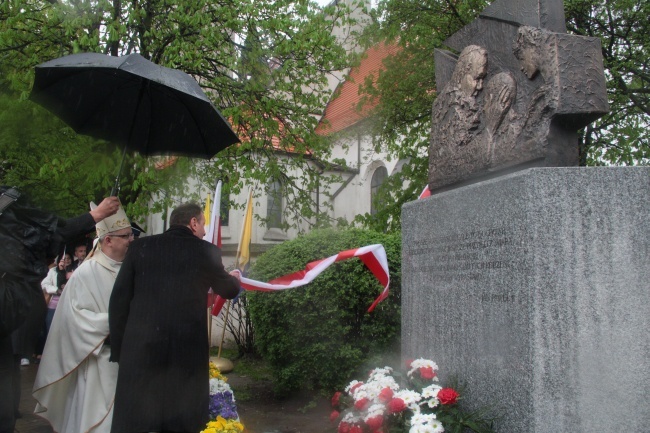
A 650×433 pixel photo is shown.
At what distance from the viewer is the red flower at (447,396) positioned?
3768 millimetres

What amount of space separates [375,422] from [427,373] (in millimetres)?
552

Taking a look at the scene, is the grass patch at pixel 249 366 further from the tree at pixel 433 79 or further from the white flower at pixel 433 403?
the white flower at pixel 433 403

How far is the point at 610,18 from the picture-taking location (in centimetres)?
1045

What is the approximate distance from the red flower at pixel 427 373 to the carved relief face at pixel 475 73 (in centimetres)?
206

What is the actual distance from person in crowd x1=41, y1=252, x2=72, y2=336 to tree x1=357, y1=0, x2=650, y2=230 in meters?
6.25

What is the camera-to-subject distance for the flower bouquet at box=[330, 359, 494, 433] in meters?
3.67

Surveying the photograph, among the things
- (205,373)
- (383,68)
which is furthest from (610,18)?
(205,373)

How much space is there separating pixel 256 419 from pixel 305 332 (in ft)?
3.83

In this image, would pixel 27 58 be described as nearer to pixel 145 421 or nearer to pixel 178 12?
pixel 178 12

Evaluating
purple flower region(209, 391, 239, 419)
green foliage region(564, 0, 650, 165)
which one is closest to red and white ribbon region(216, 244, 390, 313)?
purple flower region(209, 391, 239, 419)

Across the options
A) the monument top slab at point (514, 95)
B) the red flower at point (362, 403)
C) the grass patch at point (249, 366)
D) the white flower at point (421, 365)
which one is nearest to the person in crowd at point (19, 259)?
the red flower at point (362, 403)

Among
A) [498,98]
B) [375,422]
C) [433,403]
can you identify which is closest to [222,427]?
[375,422]

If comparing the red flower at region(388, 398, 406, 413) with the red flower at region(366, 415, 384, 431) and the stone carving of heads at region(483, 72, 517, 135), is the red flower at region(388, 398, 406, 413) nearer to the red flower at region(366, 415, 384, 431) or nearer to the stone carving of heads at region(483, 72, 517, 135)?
the red flower at region(366, 415, 384, 431)

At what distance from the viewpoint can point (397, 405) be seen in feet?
12.4
